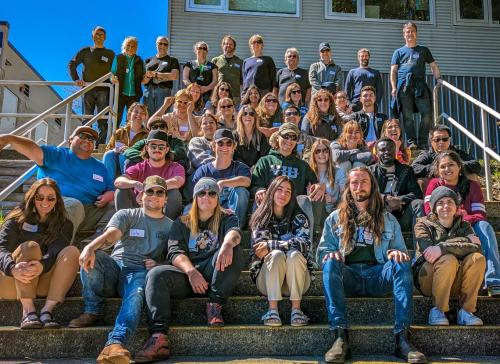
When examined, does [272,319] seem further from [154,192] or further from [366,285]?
[154,192]

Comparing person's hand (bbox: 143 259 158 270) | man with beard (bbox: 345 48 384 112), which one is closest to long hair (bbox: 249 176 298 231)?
person's hand (bbox: 143 259 158 270)

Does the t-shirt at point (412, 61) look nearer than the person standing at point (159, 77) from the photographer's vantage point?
Yes

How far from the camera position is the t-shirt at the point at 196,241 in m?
4.14

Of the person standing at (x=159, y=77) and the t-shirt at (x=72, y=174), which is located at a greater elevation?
the person standing at (x=159, y=77)

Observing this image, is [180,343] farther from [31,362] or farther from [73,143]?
[73,143]

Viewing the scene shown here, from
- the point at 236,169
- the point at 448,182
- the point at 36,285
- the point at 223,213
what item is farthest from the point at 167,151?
the point at 448,182

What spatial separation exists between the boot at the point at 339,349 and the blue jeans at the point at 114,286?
135cm

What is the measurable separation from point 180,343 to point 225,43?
5797 millimetres

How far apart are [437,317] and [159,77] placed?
6017 mm

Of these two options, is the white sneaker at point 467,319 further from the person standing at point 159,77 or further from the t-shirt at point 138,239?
the person standing at point 159,77

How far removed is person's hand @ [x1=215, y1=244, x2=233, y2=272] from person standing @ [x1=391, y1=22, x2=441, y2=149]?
4.65 m

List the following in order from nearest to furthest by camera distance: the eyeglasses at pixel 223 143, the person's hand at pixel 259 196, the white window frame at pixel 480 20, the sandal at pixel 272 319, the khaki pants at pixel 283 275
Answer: the sandal at pixel 272 319
the khaki pants at pixel 283 275
the person's hand at pixel 259 196
the eyeglasses at pixel 223 143
the white window frame at pixel 480 20

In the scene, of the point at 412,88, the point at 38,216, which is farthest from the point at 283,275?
the point at 412,88

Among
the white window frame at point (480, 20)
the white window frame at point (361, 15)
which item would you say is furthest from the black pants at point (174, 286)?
the white window frame at point (480, 20)
